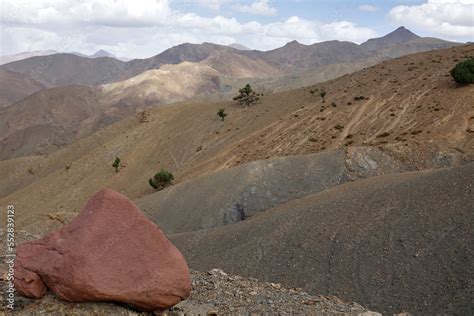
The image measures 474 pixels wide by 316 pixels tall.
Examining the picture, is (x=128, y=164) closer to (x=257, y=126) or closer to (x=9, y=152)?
(x=257, y=126)

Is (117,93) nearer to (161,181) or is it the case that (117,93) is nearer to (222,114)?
(222,114)

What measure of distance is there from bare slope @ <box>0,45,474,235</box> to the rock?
1564cm

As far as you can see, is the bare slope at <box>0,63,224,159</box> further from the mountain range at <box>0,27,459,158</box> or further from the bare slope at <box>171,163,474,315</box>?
the bare slope at <box>171,163,474,315</box>

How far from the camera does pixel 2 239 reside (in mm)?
12289

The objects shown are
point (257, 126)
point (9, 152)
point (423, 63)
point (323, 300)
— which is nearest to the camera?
point (323, 300)

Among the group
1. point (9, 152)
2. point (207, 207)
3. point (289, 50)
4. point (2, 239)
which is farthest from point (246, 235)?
point (289, 50)

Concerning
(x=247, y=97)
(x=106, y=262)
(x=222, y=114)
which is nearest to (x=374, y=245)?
(x=106, y=262)

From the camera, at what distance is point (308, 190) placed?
22.5 metres

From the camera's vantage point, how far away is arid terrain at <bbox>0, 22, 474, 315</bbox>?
1199cm

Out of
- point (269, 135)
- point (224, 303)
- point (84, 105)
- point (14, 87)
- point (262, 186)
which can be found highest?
point (14, 87)

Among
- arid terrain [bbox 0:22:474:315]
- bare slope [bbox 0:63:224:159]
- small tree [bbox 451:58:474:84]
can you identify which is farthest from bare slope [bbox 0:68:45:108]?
small tree [bbox 451:58:474:84]

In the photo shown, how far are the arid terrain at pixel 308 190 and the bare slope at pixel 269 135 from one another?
157 mm

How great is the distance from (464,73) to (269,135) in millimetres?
13624

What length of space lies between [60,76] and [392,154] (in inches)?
7755
